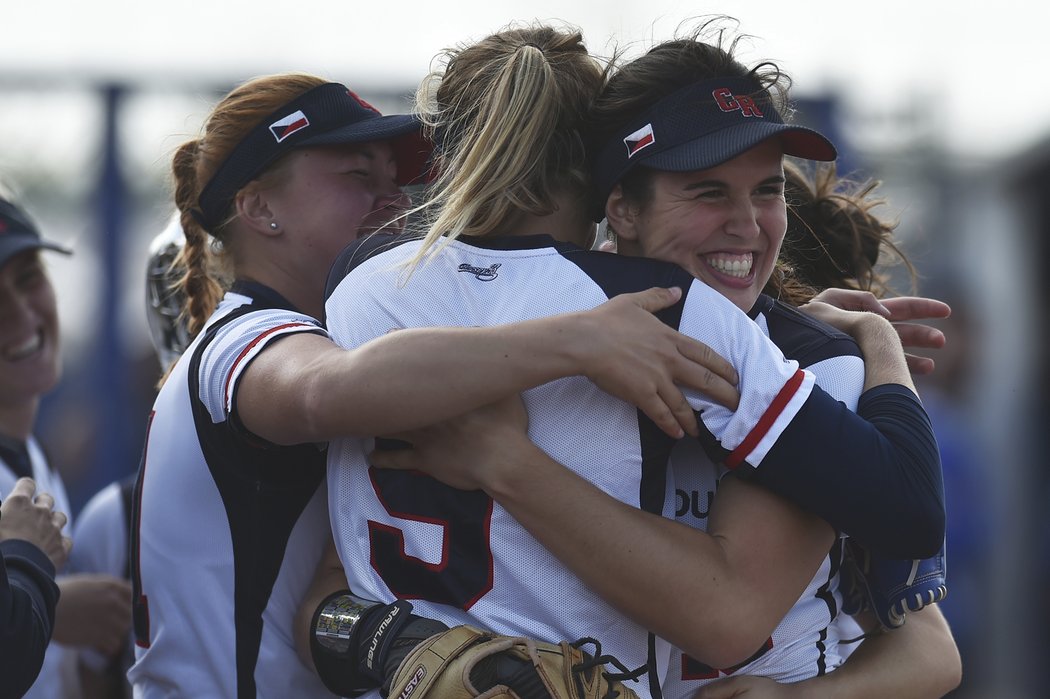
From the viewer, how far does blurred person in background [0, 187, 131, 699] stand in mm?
3631

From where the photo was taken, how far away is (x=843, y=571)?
255 cm

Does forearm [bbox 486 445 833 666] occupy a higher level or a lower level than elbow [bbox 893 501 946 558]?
lower

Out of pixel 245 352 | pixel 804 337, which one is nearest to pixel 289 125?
pixel 245 352

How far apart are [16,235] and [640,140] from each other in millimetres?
2441

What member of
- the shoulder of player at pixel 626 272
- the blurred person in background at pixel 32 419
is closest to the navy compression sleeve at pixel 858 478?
the shoulder of player at pixel 626 272

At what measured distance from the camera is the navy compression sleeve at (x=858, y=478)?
2.07 metres

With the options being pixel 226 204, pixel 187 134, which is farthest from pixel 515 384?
pixel 187 134

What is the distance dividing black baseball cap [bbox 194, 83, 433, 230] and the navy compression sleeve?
4.16ft

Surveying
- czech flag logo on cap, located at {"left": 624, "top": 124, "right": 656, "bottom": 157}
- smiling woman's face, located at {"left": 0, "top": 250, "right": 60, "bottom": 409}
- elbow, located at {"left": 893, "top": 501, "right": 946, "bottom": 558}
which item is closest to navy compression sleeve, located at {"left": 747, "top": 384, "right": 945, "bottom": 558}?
elbow, located at {"left": 893, "top": 501, "right": 946, "bottom": 558}

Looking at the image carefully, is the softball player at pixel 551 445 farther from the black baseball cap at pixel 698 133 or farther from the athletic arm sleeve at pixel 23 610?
the athletic arm sleeve at pixel 23 610

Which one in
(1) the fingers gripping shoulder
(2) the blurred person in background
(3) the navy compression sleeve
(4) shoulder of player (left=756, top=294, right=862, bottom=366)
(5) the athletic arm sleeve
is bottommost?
(2) the blurred person in background

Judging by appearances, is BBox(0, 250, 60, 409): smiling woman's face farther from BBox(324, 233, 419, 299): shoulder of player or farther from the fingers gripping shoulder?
the fingers gripping shoulder

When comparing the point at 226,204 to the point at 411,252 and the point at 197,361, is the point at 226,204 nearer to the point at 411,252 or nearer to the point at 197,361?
the point at 197,361

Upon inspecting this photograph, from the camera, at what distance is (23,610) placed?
2436 millimetres
